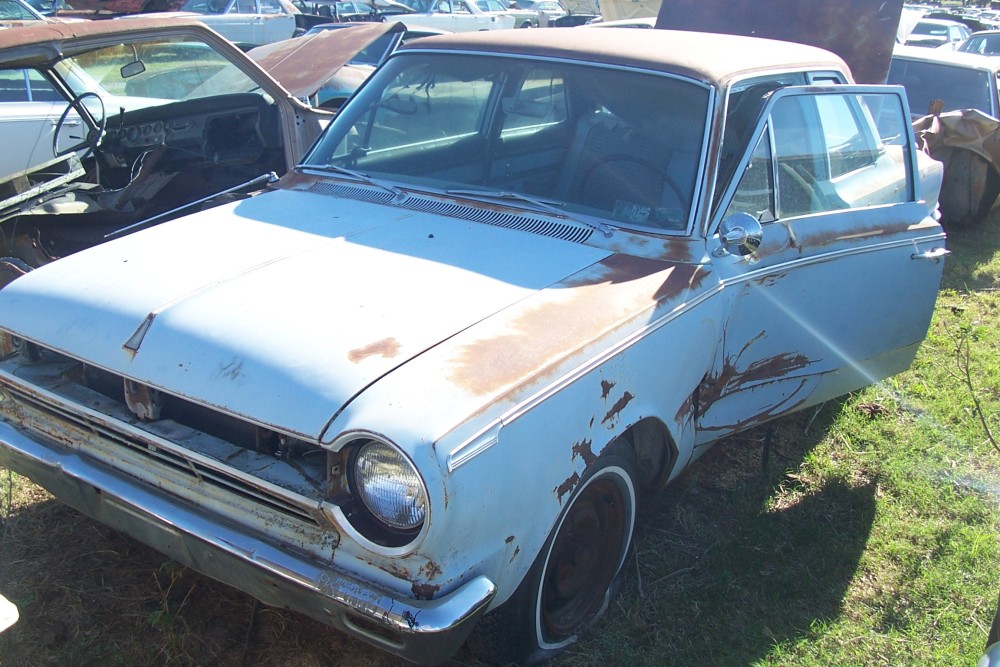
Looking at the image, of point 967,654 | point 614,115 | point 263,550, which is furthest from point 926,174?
point 263,550

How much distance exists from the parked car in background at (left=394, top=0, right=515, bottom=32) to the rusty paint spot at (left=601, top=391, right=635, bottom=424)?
17529 mm

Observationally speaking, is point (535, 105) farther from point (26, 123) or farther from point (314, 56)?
point (26, 123)

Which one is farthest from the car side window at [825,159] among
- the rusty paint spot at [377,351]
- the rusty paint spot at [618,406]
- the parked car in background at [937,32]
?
the parked car in background at [937,32]

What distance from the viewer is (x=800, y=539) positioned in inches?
142

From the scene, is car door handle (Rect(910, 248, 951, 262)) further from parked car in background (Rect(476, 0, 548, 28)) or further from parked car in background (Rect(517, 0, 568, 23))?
parked car in background (Rect(517, 0, 568, 23))

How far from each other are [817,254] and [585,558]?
1.54m

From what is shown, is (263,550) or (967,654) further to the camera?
(967,654)

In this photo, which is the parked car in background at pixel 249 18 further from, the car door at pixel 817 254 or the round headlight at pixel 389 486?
the round headlight at pixel 389 486

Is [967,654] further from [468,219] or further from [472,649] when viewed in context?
[468,219]

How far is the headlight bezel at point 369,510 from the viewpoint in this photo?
2199 mm

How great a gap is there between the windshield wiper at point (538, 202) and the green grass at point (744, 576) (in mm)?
1052

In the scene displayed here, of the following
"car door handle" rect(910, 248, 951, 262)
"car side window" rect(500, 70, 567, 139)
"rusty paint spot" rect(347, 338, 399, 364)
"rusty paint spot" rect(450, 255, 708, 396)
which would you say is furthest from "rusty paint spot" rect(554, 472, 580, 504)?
"car door handle" rect(910, 248, 951, 262)

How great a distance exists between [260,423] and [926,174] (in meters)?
4.27

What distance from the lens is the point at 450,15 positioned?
19984 millimetres
